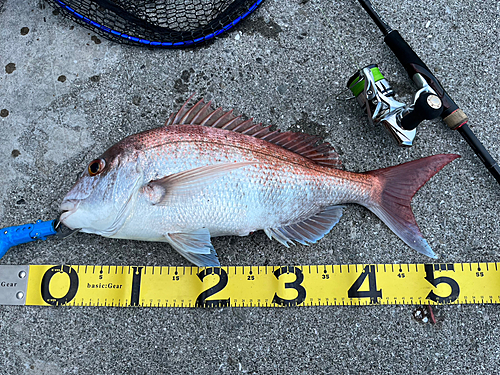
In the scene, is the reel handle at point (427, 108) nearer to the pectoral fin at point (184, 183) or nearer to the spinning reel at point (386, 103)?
the spinning reel at point (386, 103)

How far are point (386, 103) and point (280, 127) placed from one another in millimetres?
609

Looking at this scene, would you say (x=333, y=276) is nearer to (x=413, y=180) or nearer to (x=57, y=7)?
(x=413, y=180)

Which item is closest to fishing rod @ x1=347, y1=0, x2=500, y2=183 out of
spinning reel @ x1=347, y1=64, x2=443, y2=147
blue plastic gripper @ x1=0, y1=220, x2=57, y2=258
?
spinning reel @ x1=347, y1=64, x2=443, y2=147

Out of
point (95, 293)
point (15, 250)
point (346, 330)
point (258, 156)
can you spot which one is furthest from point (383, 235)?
point (15, 250)

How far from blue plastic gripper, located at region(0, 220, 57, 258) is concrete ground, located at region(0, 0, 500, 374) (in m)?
0.12

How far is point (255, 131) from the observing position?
1.76 m

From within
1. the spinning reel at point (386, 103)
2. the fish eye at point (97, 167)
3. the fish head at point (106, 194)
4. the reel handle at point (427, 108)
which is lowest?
the fish head at point (106, 194)

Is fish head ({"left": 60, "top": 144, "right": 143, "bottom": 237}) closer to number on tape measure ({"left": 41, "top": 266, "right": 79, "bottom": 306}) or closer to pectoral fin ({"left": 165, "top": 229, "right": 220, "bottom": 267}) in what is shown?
pectoral fin ({"left": 165, "top": 229, "right": 220, "bottom": 267})

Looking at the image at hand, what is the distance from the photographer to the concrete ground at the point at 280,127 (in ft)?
5.81

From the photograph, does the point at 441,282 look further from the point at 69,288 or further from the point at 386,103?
the point at 69,288

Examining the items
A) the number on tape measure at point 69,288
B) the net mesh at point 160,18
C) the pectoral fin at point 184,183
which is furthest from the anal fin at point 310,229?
the net mesh at point 160,18

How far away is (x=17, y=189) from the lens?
193cm

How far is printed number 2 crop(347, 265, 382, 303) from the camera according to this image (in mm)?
1794

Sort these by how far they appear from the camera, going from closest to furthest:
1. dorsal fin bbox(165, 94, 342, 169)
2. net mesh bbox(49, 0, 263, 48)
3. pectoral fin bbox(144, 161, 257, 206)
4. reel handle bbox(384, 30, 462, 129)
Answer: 1. pectoral fin bbox(144, 161, 257, 206)
2. dorsal fin bbox(165, 94, 342, 169)
3. reel handle bbox(384, 30, 462, 129)
4. net mesh bbox(49, 0, 263, 48)
